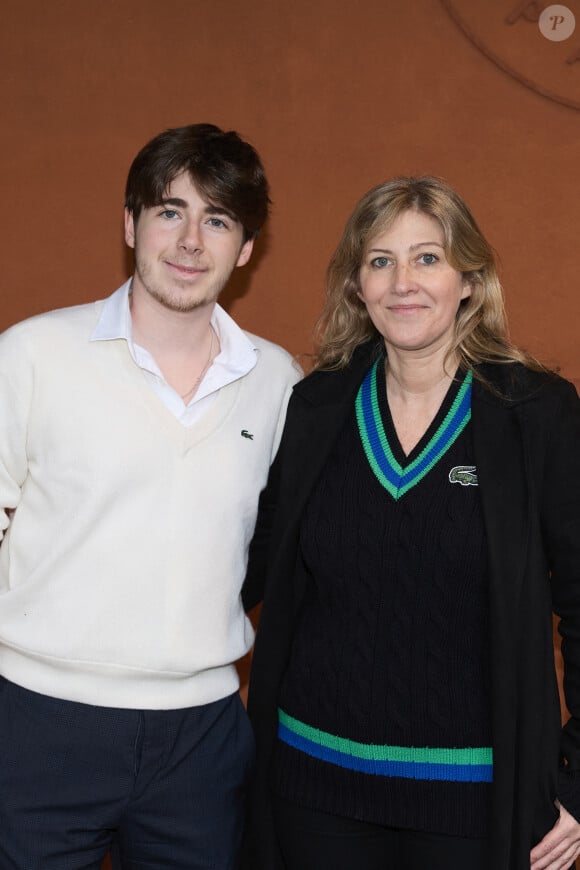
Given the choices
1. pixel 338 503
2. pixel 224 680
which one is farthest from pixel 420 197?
pixel 224 680

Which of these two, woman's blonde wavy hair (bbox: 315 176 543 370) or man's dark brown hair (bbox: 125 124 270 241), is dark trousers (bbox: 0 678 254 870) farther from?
man's dark brown hair (bbox: 125 124 270 241)

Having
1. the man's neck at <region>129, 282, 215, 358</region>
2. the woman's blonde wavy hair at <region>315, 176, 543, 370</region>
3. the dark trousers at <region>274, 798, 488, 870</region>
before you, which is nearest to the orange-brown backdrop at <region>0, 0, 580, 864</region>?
the woman's blonde wavy hair at <region>315, 176, 543, 370</region>

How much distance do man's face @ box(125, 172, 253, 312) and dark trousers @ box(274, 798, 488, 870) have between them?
3.32 feet

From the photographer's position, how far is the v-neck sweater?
1.84 m

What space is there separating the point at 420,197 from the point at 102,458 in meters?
0.81

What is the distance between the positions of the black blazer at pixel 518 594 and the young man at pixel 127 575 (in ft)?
0.29

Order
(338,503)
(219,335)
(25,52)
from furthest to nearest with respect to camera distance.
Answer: (25,52) → (219,335) → (338,503)

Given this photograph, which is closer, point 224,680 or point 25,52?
point 224,680

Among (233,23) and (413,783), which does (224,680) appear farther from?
(233,23)

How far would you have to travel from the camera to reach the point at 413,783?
184cm

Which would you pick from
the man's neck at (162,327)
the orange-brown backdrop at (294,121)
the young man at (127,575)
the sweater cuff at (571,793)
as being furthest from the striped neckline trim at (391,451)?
the orange-brown backdrop at (294,121)

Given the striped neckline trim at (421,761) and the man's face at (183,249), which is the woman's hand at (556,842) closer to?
the striped neckline trim at (421,761)

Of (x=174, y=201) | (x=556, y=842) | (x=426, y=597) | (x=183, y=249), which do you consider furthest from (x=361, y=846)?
(x=174, y=201)

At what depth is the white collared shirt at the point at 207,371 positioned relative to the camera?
2.02m
